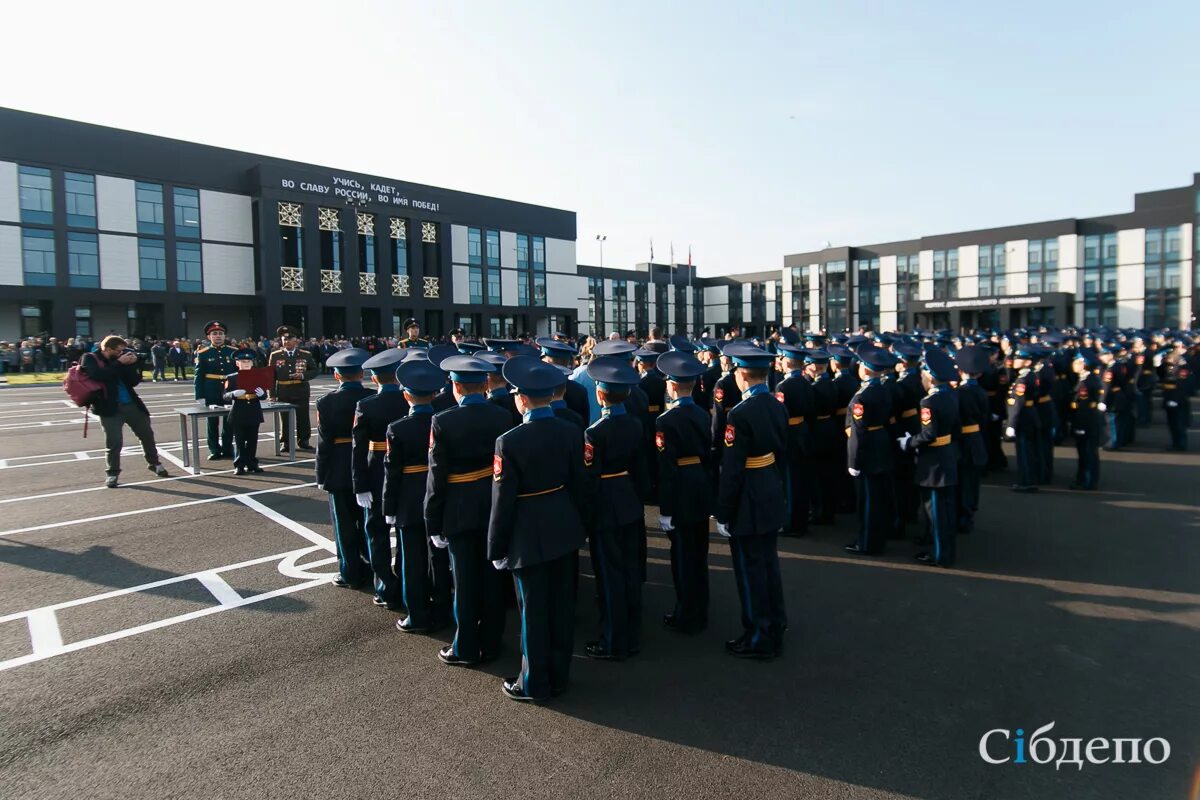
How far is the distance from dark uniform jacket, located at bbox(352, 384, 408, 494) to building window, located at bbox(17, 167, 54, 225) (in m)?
39.4

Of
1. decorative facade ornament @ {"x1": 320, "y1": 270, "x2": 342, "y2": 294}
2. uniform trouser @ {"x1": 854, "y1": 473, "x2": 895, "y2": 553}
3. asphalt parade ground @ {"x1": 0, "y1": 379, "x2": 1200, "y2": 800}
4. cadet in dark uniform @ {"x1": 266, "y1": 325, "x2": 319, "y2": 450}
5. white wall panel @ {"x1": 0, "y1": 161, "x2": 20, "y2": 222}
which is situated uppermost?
white wall panel @ {"x1": 0, "y1": 161, "x2": 20, "y2": 222}

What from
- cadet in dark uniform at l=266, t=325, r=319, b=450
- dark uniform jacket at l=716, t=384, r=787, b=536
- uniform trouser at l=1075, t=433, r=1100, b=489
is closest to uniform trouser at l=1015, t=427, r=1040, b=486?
uniform trouser at l=1075, t=433, r=1100, b=489

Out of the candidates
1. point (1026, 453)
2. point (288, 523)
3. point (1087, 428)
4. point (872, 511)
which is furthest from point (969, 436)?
point (288, 523)

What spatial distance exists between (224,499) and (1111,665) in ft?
32.6

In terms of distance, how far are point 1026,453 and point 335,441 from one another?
941 cm

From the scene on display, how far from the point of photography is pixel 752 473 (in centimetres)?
482

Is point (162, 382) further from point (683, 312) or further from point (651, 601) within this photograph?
point (683, 312)

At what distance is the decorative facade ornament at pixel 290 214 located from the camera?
→ 3922 cm

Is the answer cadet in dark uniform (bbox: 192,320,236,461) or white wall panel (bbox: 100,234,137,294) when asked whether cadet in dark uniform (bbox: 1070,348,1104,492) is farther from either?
white wall panel (bbox: 100,234,137,294)

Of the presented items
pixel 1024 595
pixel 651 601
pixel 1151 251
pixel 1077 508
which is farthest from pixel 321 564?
pixel 1151 251

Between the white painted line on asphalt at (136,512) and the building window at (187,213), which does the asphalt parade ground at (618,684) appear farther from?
the building window at (187,213)

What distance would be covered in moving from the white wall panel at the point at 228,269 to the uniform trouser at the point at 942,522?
4156 centimetres

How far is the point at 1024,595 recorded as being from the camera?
573 centimetres

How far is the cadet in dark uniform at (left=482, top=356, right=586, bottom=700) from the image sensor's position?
13.2ft
